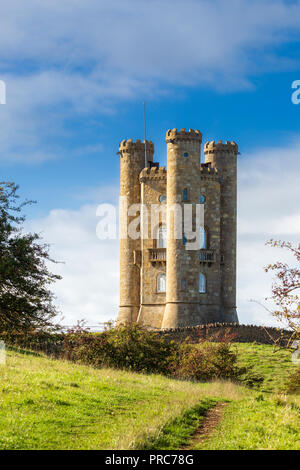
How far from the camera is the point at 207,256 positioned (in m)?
50.4

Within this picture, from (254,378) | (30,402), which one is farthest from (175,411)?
(254,378)

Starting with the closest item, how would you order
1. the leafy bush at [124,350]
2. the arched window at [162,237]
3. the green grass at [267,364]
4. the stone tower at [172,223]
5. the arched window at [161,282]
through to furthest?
the green grass at [267,364] → the leafy bush at [124,350] → the stone tower at [172,223] → the arched window at [161,282] → the arched window at [162,237]

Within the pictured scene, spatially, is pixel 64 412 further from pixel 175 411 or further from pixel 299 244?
pixel 299 244

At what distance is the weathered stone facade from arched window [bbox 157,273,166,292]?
79mm

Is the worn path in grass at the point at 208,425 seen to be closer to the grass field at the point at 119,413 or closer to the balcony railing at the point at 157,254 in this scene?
the grass field at the point at 119,413

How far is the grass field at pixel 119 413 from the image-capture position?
12.6m

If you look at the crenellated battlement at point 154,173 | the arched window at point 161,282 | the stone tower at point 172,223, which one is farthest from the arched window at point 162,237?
the crenellated battlement at point 154,173

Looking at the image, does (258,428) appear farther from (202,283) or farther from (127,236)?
(127,236)

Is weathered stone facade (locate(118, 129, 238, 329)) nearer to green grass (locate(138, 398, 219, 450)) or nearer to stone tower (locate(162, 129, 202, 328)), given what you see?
stone tower (locate(162, 129, 202, 328))

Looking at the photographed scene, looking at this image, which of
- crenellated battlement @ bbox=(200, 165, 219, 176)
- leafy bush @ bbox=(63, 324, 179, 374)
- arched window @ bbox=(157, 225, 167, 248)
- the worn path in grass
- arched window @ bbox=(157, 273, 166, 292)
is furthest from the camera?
crenellated battlement @ bbox=(200, 165, 219, 176)

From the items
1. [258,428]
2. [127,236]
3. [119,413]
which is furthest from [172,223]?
[258,428]

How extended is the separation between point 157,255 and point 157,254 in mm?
79

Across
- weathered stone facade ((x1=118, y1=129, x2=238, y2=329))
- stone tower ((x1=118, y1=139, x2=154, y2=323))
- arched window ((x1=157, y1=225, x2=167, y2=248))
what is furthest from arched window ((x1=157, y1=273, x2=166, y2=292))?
stone tower ((x1=118, y1=139, x2=154, y2=323))

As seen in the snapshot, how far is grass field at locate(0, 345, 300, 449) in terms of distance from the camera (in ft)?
41.5
